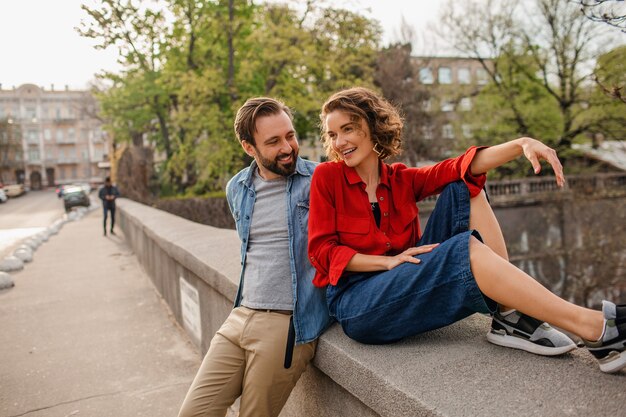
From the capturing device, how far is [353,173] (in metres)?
2.60

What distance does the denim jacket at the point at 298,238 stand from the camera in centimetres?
253

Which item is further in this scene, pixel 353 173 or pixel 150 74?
pixel 150 74

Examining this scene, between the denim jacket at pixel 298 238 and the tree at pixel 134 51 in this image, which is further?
the tree at pixel 134 51

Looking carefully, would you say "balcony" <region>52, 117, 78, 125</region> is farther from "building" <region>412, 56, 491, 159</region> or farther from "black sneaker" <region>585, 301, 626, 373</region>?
"black sneaker" <region>585, 301, 626, 373</region>

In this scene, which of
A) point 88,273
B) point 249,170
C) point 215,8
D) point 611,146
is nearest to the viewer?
point 249,170

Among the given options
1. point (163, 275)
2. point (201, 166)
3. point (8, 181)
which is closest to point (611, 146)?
point (201, 166)

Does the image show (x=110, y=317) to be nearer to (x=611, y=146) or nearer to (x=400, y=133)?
(x=400, y=133)

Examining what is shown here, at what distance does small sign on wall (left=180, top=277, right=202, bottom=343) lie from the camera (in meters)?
4.82

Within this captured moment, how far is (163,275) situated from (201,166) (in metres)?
14.5

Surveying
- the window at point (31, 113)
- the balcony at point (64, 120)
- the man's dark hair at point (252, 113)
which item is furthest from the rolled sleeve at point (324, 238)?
the window at point (31, 113)

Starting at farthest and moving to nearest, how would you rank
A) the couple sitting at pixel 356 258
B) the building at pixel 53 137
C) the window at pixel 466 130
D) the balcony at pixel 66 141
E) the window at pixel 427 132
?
the balcony at pixel 66 141
the building at pixel 53 137
the window at pixel 427 132
the window at pixel 466 130
the couple sitting at pixel 356 258

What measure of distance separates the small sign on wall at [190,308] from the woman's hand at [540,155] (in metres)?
3.22

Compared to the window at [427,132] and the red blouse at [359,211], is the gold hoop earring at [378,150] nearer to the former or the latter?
the red blouse at [359,211]

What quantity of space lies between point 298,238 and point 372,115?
2.35ft
